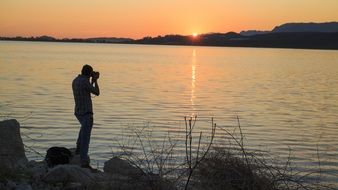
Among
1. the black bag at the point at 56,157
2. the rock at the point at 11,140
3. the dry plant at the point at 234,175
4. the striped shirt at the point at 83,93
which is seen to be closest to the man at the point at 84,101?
the striped shirt at the point at 83,93

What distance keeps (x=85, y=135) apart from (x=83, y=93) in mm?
838

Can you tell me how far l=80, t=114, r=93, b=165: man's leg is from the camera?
35.5 ft

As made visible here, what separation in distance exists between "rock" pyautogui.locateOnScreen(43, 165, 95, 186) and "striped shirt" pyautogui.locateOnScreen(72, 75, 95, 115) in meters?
2.12

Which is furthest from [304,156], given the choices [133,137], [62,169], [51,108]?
[51,108]

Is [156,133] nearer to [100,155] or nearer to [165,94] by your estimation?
[100,155]

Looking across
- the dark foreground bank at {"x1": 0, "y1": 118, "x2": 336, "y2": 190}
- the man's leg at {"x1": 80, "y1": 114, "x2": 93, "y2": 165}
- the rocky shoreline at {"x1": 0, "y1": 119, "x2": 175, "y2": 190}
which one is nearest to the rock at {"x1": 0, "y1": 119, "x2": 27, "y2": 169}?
the man's leg at {"x1": 80, "y1": 114, "x2": 93, "y2": 165}

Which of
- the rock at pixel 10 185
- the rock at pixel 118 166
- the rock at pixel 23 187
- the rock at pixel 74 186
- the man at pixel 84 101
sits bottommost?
the rock at pixel 118 166

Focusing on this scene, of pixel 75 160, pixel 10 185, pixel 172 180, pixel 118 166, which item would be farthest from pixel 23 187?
pixel 75 160

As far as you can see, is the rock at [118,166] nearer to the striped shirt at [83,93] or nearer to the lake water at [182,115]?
the striped shirt at [83,93]

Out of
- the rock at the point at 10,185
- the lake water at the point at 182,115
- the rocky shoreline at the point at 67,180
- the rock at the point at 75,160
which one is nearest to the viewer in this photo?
the rock at the point at 10,185

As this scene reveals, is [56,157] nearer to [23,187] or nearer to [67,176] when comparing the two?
[67,176]

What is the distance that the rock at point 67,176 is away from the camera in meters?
8.37

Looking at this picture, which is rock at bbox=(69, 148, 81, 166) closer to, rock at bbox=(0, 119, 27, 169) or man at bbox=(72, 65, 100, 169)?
man at bbox=(72, 65, 100, 169)

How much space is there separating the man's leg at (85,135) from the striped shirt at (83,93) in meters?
0.14
